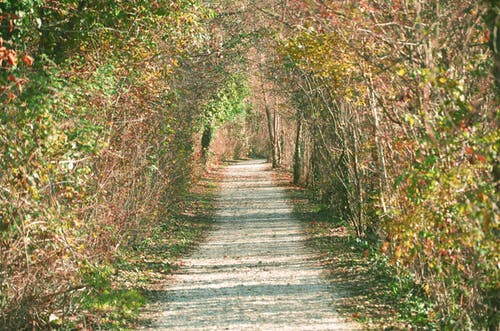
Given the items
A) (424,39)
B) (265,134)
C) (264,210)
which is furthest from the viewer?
(265,134)

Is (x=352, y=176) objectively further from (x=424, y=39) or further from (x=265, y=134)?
(x=265, y=134)

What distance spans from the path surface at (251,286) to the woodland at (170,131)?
1178 millimetres

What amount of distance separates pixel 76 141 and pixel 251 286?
456 cm

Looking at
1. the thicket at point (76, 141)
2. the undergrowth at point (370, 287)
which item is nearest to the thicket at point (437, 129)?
the undergrowth at point (370, 287)

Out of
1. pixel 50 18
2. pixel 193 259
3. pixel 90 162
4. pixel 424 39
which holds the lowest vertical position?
pixel 193 259

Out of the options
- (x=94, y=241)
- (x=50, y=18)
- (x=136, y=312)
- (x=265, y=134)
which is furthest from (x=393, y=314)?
(x=265, y=134)

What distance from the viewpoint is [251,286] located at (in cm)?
1295

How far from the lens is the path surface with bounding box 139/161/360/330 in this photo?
413 inches

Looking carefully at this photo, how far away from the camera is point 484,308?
843cm

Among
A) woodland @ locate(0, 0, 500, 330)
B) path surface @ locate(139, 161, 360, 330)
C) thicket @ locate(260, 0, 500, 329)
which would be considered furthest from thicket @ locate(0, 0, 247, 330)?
thicket @ locate(260, 0, 500, 329)

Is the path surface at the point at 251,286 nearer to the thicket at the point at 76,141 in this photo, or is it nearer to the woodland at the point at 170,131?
the woodland at the point at 170,131

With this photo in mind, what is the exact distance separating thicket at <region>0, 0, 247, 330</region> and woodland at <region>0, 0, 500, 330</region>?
0.11 ft

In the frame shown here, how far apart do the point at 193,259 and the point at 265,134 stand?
4528 cm

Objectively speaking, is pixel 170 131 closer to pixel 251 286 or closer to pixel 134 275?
pixel 134 275
